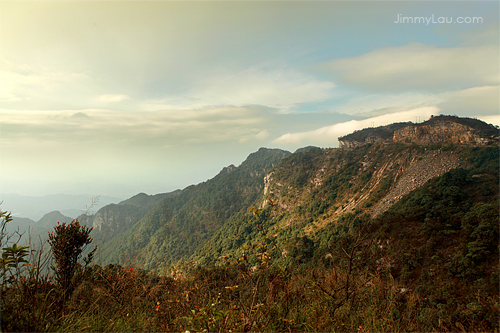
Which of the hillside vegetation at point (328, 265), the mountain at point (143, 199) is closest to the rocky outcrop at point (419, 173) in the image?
the hillside vegetation at point (328, 265)

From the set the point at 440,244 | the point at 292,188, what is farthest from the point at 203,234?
the point at 440,244

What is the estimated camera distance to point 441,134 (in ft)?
161

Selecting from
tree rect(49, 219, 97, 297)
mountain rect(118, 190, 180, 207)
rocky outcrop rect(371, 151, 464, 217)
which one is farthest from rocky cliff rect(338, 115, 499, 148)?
mountain rect(118, 190, 180, 207)

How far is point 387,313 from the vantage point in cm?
330

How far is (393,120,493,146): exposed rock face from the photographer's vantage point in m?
42.0

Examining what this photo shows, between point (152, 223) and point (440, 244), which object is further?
point (152, 223)

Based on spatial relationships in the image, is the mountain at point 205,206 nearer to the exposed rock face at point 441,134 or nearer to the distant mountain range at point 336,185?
the distant mountain range at point 336,185

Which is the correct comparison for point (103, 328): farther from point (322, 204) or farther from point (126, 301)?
point (322, 204)

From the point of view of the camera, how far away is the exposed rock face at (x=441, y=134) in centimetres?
4197

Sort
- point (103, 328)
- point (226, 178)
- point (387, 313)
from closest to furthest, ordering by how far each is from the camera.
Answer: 1. point (103, 328)
2. point (387, 313)
3. point (226, 178)

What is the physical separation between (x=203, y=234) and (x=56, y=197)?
15653cm

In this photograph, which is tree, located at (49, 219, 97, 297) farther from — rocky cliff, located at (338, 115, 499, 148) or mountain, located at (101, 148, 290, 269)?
mountain, located at (101, 148, 290, 269)

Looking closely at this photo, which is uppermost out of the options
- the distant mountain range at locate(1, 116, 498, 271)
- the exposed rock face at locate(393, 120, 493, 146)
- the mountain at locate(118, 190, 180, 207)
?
the exposed rock face at locate(393, 120, 493, 146)

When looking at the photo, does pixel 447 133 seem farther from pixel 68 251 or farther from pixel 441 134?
pixel 68 251
